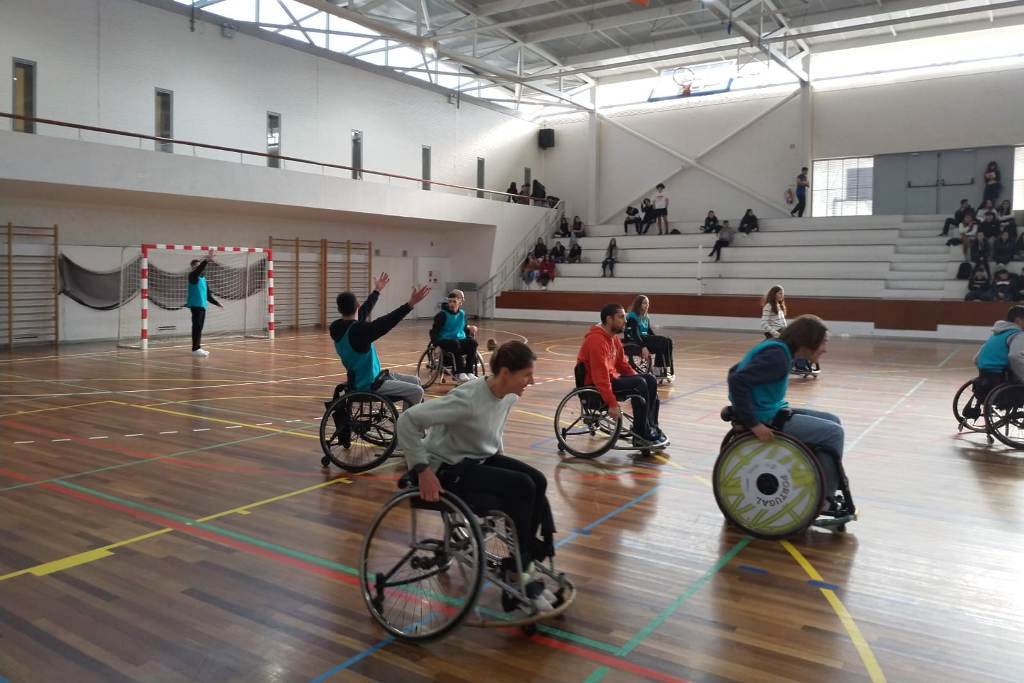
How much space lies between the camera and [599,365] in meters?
5.30

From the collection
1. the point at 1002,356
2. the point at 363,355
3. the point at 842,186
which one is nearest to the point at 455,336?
the point at 363,355

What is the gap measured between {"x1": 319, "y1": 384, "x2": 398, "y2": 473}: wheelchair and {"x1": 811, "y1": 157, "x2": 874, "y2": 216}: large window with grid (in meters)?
19.0

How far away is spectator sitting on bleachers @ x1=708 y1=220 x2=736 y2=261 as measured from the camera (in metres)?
20.2

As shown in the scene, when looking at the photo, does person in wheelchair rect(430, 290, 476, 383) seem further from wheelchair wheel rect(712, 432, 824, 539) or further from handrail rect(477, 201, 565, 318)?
handrail rect(477, 201, 565, 318)

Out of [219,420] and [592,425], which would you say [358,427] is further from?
[219,420]

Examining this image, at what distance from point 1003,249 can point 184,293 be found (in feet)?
54.7

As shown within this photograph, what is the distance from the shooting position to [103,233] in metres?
14.1

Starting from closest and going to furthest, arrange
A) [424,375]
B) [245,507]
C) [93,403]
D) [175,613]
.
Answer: [175,613] → [245,507] → [93,403] → [424,375]

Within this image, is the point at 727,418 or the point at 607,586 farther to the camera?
the point at 727,418

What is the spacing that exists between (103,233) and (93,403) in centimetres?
760

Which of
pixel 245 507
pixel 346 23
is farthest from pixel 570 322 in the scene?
pixel 245 507

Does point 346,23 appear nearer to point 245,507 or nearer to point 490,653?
point 245,507

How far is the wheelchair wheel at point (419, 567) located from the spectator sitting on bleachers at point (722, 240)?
18.1 metres

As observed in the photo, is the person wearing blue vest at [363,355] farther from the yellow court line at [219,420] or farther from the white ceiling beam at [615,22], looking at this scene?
the white ceiling beam at [615,22]
